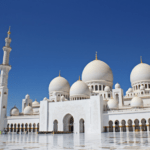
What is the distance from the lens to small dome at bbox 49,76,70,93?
40.6 m

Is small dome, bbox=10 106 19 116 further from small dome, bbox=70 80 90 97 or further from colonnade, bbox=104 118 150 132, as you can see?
colonnade, bbox=104 118 150 132

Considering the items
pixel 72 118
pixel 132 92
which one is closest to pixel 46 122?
pixel 72 118

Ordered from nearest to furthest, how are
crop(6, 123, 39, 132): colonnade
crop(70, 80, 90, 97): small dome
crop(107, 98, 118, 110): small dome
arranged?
crop(107, 98, 118, 110): small dome < crop(70, 80, 90, 97): small dome < crop(6, 123, 39, 132): colonnade

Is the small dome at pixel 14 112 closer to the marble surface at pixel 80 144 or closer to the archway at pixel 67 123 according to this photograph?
the archway at pixel 67 123

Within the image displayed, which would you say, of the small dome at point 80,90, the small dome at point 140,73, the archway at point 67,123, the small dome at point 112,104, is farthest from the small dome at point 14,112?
the small dome at point 140,73

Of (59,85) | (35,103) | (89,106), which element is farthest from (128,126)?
(35,103)

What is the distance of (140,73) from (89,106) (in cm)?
1299

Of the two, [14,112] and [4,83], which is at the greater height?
[4,83]

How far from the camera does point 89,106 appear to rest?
3003 centimetres

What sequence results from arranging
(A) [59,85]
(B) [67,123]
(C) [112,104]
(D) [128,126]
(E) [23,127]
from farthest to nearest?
(A) [59,85]
(E) [23,127]
(B) [67,123]
(C) [112,104]
(D) [128,126]

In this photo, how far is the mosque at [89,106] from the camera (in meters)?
28.7

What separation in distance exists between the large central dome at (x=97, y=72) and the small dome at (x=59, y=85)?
14.9ft

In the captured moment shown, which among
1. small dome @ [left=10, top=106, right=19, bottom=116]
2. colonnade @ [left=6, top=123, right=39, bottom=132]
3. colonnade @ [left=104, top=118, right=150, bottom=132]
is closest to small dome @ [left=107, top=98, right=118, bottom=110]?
colonnade @ [left=104, top=118, right=150, bottom=132]

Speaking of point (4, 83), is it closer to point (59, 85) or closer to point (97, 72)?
point (59, 85)
